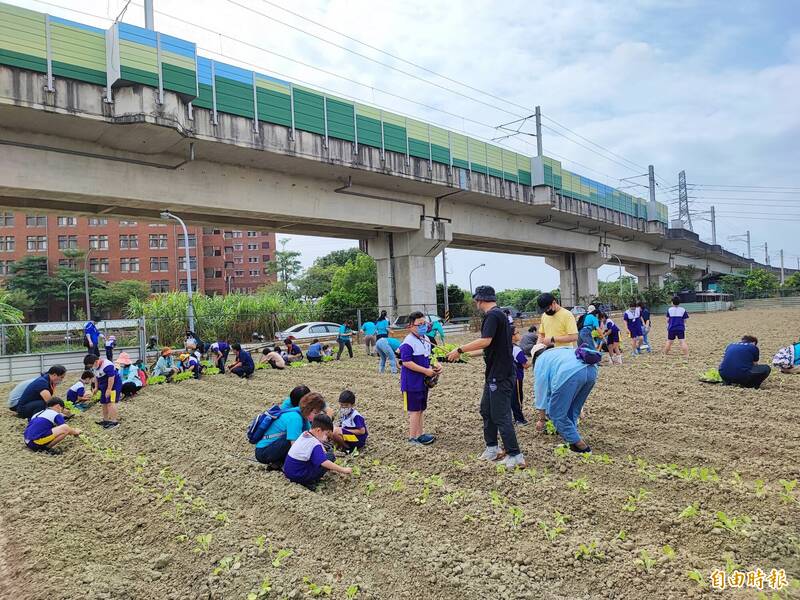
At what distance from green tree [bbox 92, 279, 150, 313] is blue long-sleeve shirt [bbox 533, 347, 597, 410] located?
5843 centimetres

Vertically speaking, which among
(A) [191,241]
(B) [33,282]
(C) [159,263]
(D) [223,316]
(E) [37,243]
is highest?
(A) [191,241]

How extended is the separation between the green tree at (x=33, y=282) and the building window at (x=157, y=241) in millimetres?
12090

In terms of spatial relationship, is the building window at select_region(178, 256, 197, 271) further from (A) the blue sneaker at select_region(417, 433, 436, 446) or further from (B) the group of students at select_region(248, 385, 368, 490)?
(A) the blue sneaker at select_region(417, 433, 436, 446)

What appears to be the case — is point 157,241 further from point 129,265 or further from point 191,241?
point 129,265

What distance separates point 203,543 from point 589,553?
280 centimetres

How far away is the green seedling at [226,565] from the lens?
12.0 feet

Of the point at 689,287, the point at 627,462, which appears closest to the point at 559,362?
the point at 627,462

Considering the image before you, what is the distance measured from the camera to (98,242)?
6575 cm

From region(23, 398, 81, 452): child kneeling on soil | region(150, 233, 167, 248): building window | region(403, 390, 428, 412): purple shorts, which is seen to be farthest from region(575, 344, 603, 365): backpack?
region(150, 233, 167, 248): building window

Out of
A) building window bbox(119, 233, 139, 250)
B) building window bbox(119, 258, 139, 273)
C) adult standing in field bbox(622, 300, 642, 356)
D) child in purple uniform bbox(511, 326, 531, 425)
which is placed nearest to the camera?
child in purple uniform bbox(511, 326, 531, 425)

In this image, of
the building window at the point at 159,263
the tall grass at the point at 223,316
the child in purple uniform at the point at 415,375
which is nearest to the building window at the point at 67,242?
the building window at the point at 159,263

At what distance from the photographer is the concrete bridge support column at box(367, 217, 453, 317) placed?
2505cm

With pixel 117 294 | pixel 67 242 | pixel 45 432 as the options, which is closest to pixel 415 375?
pixel 45 432

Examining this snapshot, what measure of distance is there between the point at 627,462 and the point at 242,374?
10692mm
